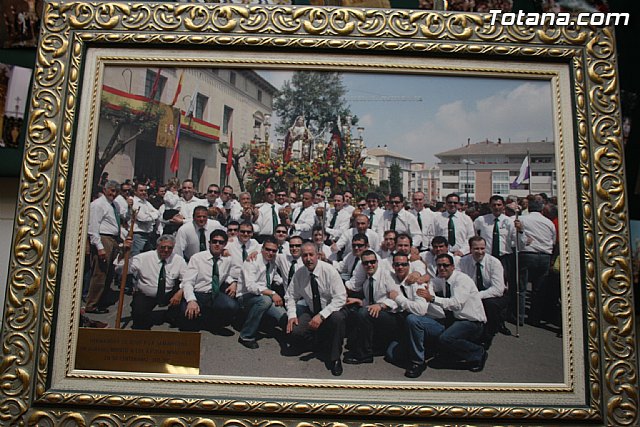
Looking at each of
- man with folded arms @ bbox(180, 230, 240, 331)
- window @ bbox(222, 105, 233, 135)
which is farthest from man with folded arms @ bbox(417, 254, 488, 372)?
window @ bbox(222, 105, 233, 135)

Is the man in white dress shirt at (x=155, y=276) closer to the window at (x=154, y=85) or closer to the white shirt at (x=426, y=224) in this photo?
the window at (x=154, y=85)

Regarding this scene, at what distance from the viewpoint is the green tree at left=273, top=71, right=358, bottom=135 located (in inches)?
67.1

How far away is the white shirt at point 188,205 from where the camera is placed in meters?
1.68

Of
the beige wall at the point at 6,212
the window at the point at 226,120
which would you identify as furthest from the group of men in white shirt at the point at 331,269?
the beige wall at the point at 6,212

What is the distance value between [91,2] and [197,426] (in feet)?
5.28

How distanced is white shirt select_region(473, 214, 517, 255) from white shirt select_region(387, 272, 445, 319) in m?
0.29

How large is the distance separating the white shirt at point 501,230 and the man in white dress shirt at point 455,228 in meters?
0.04

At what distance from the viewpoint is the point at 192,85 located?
1695 millimetres

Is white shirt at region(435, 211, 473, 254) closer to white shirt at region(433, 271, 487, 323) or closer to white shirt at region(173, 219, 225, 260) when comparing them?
white shirt at region(433, 271, 487, 323)

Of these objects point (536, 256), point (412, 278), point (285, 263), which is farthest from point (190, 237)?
point (536, 256)

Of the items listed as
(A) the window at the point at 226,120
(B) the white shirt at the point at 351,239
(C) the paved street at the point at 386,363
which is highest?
(A) the window at the point at 226,120

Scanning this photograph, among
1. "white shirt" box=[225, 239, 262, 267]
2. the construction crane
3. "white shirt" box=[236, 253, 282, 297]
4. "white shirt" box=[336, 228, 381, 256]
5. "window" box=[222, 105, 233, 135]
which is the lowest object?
"white shirt" box=[236, 253, 282, 297]

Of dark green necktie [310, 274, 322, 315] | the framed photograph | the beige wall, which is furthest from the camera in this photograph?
the beige wall

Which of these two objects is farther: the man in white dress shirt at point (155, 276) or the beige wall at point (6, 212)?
the beige wall at point (6, 212)
